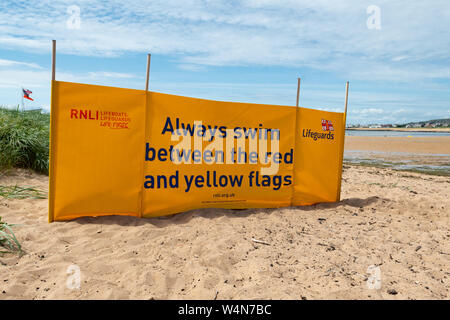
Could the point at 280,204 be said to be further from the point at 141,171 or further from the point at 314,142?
the point at 141,171

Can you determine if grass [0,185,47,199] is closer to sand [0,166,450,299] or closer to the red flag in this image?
sand [0,166,450,299]

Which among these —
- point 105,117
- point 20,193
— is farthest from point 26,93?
point 105,117

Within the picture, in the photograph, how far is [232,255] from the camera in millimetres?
3633

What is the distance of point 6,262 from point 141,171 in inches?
78.7

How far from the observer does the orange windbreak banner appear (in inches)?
176

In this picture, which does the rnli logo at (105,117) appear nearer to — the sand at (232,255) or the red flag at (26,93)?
the sand at (232,255)

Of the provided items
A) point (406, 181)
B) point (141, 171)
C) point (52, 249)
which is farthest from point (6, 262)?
point (406, 181)

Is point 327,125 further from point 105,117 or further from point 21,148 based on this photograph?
point 21,148

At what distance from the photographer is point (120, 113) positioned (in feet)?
15.2

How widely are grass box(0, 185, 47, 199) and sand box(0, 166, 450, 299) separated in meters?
0.21

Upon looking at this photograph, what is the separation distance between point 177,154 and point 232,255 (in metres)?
2.00

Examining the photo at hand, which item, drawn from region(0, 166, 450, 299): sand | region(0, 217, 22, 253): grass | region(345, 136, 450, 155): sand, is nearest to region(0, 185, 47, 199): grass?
region(0, 166, 450, 299): sand

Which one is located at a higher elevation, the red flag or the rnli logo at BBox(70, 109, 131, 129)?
the red flag

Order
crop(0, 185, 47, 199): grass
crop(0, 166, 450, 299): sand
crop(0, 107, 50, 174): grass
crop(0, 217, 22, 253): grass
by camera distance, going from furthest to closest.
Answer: crop(0, 107, 50, 174): grass
crop(0, 185, 47, 199): grass
crop(0, 217, 22, 253): grass
crop(0, 166, 450, 299): sand
